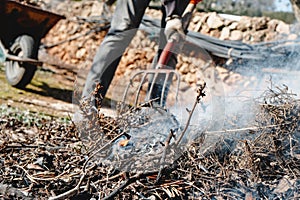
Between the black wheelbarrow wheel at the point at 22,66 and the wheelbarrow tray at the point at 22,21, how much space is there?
4.9 inches

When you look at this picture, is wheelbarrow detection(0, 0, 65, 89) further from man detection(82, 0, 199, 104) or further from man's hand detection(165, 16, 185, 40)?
man's hand detection(165, 16, 185, 40)

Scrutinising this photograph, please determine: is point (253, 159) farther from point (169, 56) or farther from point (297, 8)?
point (297, 8)

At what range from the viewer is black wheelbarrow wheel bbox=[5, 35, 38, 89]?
4.83m

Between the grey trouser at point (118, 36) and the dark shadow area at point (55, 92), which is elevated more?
→ the grey trouser at point (118, 36)

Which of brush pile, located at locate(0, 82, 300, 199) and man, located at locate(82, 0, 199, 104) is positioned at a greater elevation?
man, located at locate(82, 0, 199, 104)

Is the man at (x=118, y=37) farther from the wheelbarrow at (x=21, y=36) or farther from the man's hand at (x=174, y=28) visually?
the wheelbarrow at (x=21, y=36)

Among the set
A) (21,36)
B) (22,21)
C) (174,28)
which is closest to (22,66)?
(21,36)

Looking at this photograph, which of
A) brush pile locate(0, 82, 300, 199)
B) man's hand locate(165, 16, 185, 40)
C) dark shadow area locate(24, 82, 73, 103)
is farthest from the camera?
dark shadow area locate(24, 82, 73, 103)

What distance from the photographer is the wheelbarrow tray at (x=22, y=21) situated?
191 inches

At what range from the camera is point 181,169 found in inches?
63.4

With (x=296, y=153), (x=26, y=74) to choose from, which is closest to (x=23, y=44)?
(x=26, y=74)

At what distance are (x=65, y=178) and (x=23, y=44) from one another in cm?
357

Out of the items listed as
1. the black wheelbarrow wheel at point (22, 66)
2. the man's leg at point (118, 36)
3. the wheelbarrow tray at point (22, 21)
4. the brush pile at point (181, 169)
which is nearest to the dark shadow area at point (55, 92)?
the black wheelbarrow wheel at point (22, 66)

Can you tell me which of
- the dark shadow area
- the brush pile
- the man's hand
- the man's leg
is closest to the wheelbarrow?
the dark shadow area
